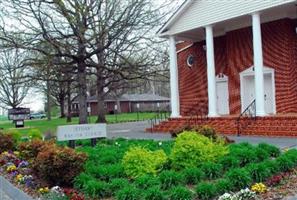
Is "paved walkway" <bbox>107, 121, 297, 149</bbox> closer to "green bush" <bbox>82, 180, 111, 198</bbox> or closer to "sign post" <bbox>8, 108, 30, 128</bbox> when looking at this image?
"green bush" <bbox>82, 180, 111, 198</bbox>

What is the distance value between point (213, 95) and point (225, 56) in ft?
12.6

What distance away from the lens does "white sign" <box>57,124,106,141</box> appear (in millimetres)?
12055

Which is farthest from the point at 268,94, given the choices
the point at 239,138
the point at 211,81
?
the point at 239,138

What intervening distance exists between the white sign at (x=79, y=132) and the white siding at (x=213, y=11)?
1007cm

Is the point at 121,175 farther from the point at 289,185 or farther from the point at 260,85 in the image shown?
the point at 260,85

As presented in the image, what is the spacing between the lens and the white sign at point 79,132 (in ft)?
39.5

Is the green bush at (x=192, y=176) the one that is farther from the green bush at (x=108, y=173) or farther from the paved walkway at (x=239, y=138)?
the paved walkway at (x=239, y=138)

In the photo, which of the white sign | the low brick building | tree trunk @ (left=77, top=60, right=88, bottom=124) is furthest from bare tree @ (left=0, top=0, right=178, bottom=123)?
the low brick building

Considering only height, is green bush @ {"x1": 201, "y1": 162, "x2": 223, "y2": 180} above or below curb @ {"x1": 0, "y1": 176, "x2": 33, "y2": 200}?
above

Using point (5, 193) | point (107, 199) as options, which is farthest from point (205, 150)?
point (5, 193)

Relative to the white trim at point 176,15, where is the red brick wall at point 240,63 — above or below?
below

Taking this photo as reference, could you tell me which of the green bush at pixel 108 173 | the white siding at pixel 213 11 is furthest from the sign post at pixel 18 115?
the green bush at pixel 108 173

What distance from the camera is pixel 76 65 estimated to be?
88.2ft

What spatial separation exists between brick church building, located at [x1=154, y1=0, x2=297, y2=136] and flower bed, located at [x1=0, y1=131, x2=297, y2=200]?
874cm
